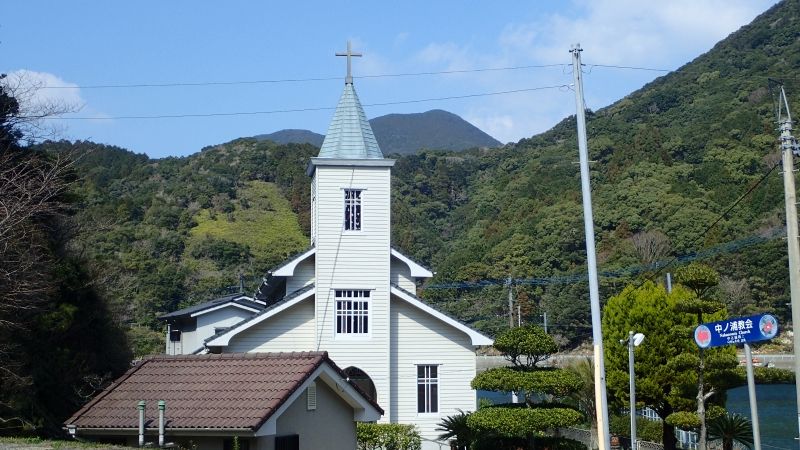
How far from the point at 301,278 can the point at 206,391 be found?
13.1 m

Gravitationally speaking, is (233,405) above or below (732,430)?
above

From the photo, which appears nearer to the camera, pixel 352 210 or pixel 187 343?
pixel 352 210

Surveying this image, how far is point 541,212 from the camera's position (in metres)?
80.8

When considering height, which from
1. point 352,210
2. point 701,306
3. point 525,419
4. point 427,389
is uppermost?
point 352,210

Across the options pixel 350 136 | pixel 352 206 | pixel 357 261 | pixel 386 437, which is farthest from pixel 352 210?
pixel 386 437

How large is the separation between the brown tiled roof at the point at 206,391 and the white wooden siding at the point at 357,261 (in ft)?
32.8

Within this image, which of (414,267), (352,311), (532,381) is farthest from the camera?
(414,267)

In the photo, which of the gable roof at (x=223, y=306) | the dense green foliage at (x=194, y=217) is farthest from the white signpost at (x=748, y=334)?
the dense green foliage at (x=194, y=217)

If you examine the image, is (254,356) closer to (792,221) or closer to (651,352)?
(792,221)

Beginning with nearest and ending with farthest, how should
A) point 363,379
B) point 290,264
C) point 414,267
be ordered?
point 363,379
point 290,264
point 414,267

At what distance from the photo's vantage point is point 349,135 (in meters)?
29.2

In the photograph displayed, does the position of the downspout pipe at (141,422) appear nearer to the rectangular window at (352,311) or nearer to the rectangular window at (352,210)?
the rectangular window at (352,311)

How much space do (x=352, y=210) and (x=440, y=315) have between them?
13.5ft

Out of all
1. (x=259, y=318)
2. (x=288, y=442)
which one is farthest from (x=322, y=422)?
(x=259, y=318)
